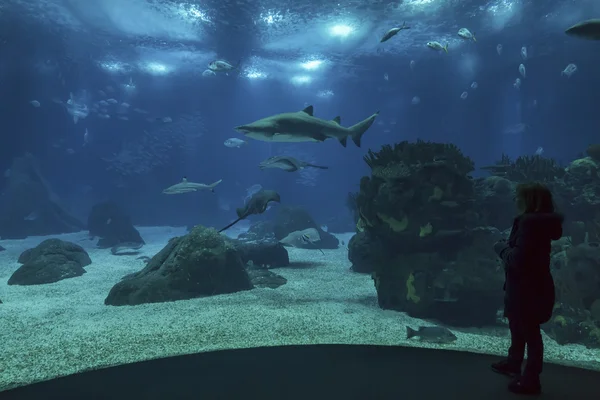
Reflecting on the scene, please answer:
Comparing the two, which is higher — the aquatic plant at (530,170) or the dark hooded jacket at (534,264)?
the aquatic plant at (530,170)

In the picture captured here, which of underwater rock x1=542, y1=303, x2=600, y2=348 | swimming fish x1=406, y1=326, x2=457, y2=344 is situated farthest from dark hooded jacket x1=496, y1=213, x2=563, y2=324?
underwater rock x1=542, y1=303, x2=600, y2=348

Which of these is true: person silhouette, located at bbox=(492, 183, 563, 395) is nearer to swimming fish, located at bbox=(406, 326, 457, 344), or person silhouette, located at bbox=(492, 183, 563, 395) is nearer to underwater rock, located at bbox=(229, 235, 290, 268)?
swimming fish, located at bbox=(406, 326, 457, 344)

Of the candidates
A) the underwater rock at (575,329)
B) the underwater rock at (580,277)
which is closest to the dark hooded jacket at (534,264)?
the underwater rock at (575,329)

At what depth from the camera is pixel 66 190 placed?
35.9 m

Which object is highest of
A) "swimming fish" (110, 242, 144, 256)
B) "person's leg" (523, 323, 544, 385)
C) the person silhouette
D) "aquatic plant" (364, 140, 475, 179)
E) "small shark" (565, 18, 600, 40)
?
"small shark" (565, 18, 600, 40)

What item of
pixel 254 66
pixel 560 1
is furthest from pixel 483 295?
pixel 254 66

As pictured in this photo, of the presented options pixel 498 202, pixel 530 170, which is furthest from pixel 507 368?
pixel 530 170

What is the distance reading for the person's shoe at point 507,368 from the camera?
291 cm

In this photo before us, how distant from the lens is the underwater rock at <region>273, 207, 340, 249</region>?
15734mm

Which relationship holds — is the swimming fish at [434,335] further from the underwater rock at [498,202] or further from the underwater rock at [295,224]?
the underwater rock at [295,224]

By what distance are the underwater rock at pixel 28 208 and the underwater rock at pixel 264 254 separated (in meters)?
16.3

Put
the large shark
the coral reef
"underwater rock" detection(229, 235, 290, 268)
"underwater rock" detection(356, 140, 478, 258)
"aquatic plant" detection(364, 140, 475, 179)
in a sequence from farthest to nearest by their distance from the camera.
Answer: "underwater rock" detection(229, 235, 290, 268) < "aquatic plant" detection(364, 140, 475, 179) < "underwater rock" detection(356, 140, 478, 258) < the large shark < the coral reef

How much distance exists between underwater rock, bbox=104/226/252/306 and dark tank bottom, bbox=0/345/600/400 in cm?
302

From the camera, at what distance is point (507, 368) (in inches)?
117
